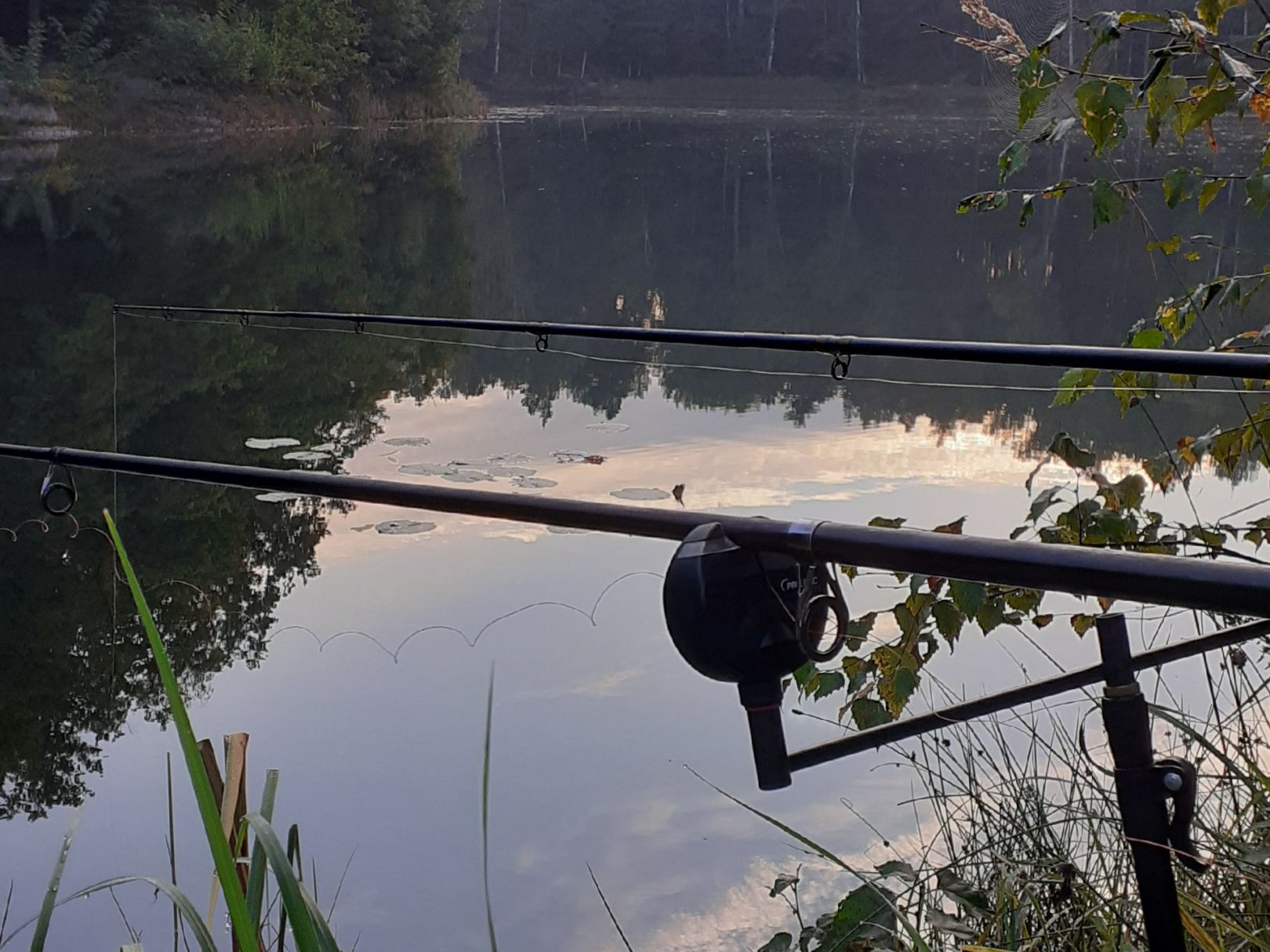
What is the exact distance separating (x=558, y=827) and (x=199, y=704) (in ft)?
3.24

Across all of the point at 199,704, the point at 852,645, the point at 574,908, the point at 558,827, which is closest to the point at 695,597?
the point at 852,645

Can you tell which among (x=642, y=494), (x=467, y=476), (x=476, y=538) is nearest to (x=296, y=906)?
(x=476, y=538)

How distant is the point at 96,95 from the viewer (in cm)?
2381

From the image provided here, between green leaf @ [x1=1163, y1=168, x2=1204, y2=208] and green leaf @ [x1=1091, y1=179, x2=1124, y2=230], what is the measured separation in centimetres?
6

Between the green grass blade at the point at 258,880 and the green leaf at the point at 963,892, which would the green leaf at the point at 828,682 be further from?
the green grass blade at the point at 258,880

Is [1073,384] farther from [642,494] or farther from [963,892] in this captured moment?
[642,494]

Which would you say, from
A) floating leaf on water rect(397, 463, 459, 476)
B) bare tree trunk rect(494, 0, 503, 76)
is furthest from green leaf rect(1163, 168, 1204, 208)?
bare tree trunk rect(494, 0, 503, 76)

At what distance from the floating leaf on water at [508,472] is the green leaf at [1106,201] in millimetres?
3291

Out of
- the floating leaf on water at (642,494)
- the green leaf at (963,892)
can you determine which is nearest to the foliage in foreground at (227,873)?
the green leaf at (963,892)

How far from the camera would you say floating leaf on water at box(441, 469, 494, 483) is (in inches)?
195

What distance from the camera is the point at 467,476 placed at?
5.00 meters

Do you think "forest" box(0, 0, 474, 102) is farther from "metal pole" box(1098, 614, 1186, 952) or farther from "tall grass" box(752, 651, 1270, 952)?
"metal pole" box(1098, 614, 1186, 952)

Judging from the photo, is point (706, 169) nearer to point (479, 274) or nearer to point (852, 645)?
point (479, 274)

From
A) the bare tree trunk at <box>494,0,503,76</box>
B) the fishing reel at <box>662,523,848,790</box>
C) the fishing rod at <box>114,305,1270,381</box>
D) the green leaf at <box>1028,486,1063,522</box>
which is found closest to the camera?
the fishing reel at <box>662,523,848,790</box>
